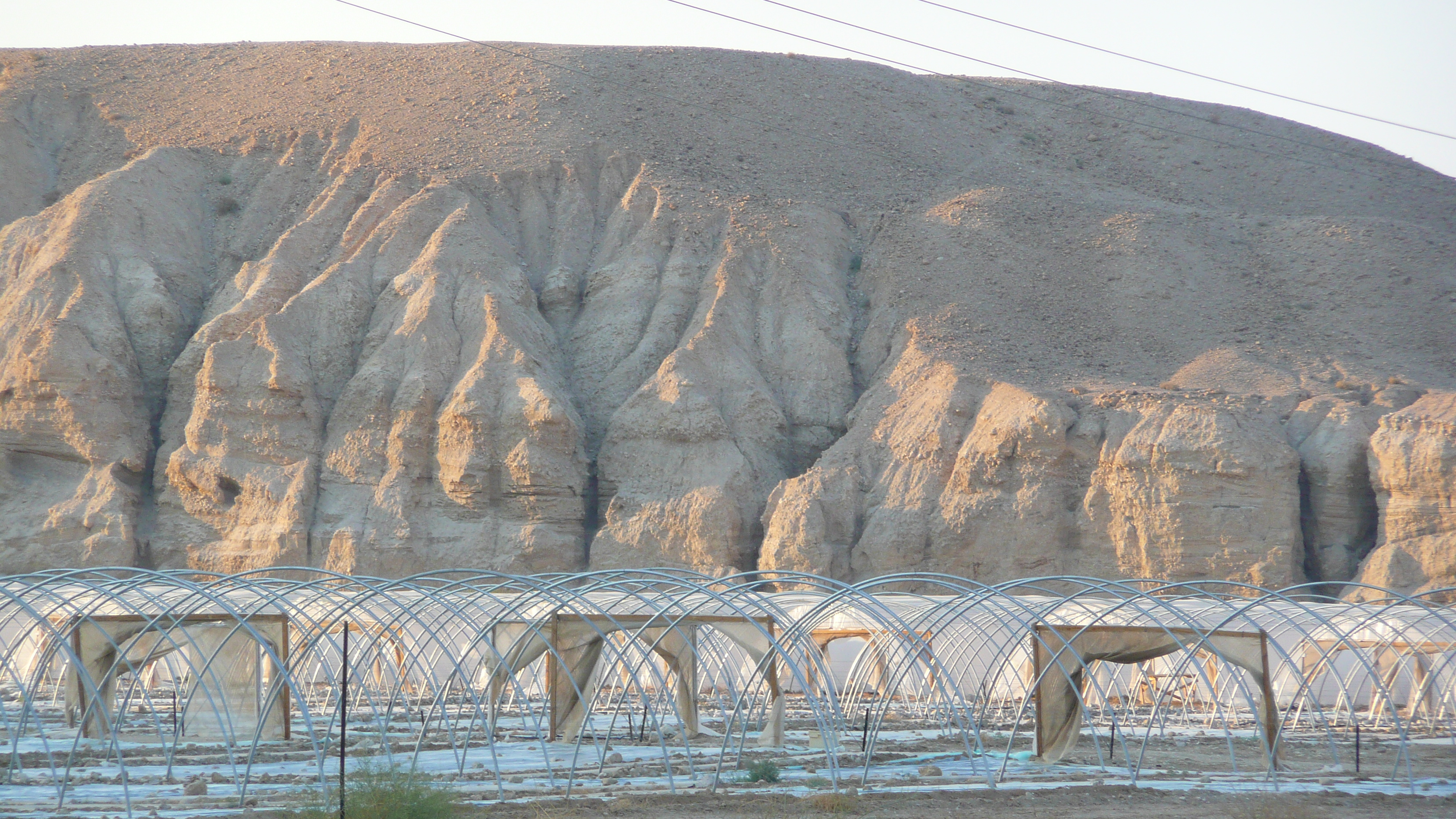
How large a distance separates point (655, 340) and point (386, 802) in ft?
111

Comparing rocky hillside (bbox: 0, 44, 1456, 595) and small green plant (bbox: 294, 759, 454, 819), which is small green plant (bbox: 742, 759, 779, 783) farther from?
rocky hillside (bbox: 0, 44, 1456, 595)

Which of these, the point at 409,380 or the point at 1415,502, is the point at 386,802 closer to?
the point at 409,380

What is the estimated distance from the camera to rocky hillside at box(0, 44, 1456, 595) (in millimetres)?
38938

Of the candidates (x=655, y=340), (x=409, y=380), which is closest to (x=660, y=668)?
(x=409, y=380)

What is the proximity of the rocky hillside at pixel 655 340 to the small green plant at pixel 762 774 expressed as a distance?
21.1 m

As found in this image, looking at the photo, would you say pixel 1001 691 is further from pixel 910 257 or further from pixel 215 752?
pixel 910 257

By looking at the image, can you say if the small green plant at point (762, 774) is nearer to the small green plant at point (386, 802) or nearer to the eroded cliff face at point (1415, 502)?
the small green plant at point (386, 802)

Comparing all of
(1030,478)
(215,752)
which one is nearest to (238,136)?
(1030,478)

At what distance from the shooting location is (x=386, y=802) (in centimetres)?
1238

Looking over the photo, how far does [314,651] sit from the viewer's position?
26.9 meters

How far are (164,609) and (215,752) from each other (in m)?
3.28

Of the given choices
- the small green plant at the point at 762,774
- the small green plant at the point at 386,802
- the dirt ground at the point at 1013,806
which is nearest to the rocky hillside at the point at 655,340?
the dirt ground at the point at 1013,806

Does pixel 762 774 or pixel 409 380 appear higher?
pixel 409 380

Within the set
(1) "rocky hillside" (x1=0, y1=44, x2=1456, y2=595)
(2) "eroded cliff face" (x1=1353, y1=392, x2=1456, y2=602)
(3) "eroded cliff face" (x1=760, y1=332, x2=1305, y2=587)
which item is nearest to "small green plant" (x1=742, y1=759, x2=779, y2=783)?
(1) "rocky hillside" (x1=0, y1=44, x2=1456, y2=595)
